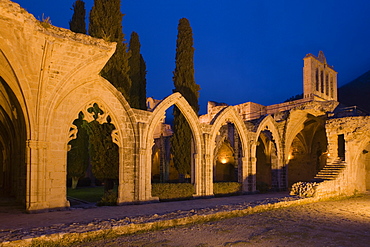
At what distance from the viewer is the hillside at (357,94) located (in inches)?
1864

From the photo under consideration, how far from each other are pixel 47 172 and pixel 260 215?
19.2 ft

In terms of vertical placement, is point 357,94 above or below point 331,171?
above

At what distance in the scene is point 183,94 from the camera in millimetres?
15953

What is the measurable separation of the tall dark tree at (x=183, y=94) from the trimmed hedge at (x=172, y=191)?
3.35 m

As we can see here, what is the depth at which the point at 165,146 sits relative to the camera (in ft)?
82.2

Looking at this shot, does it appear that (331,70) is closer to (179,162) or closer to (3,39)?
(179,162)

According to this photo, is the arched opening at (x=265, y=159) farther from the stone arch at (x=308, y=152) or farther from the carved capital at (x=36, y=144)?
the carved capital at (x=36, y=144)

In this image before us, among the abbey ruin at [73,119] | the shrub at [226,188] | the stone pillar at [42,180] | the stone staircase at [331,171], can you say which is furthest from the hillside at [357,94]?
the stone pillar at [42,180]

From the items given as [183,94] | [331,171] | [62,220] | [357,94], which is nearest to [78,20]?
[183,94]

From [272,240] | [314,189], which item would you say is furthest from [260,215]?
[314,189]

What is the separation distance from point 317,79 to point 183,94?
19862mm

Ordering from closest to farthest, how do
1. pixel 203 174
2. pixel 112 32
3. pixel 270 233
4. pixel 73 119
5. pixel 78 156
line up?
pixel 270 233 < pixel 73 119 < pixel 112 32 < pixel 203 174 < pixel 78 156

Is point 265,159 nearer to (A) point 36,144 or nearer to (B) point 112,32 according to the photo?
(B) point 112,32

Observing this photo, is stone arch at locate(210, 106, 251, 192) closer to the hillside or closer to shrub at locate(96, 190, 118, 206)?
shrub at locate(96, 190, 118, 206)
